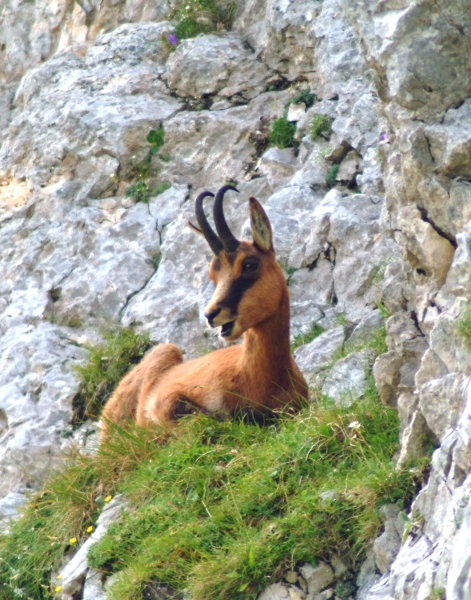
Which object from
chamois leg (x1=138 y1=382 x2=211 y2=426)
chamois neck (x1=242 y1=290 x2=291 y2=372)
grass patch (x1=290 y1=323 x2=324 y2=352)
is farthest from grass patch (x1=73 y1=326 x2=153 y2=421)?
chamois neck (x1=242 y1=290 x2=291 y2=372)

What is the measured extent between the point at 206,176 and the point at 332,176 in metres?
2.01

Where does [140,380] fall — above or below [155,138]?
below

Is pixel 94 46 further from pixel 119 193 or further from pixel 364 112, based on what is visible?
pixel 364 112

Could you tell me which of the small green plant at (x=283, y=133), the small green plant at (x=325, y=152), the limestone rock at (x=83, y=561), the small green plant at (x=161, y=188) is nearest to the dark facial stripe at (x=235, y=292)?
the limestone rock at (x=83, y=561)

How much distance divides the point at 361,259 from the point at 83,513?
4.24 metres

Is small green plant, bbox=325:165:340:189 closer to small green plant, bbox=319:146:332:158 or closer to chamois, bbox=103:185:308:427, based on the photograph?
small green plant, bbox=319:146:332:158

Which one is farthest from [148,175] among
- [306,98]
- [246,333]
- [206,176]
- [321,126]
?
[246,333]

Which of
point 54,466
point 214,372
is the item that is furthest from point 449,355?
point 54,466

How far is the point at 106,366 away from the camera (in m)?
10.3

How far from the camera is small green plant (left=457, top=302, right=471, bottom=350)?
15.1 feet

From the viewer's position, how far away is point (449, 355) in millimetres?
4875

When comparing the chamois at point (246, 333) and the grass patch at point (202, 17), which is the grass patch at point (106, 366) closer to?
the chamois at point (246, 333)

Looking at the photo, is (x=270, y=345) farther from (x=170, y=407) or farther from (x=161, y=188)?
(x=161, y=188)

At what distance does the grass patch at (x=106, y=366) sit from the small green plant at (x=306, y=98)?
3880mm
